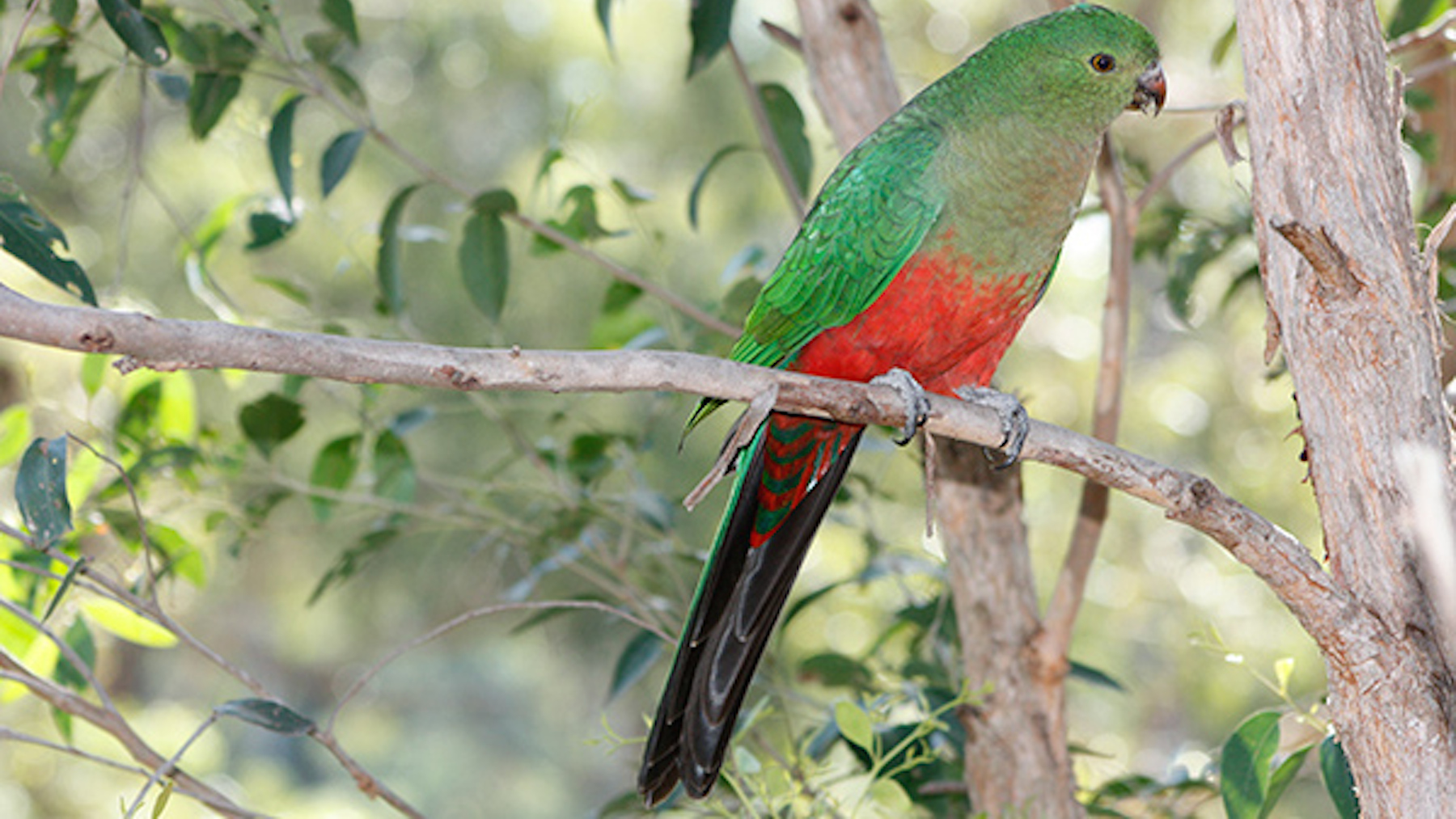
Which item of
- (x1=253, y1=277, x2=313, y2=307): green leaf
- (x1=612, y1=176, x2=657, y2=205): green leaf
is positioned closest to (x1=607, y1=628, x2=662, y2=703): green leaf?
(x1=612, y1=176, x2=657, y2=205): green leaf

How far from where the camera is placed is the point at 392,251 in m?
2.62

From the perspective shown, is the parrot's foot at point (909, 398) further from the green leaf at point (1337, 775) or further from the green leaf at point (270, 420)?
the green leaf at point (270, 420)

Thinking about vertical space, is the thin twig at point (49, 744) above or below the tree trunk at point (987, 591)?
below

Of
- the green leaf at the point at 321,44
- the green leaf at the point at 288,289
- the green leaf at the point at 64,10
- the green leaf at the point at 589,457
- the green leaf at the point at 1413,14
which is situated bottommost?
the green leaf at the point at 589,457

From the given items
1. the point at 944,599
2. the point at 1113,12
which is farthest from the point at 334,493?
the point at 1113,12

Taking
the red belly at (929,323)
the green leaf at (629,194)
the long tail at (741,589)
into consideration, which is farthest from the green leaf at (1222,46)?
the green leaf at (629,194)

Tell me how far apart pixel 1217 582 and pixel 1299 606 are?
4.19 meters

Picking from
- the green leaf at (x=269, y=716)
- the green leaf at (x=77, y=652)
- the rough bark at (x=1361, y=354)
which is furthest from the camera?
the green leaf at (x=77, y=652)

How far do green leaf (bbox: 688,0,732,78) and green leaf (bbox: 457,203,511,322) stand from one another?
1.91ft

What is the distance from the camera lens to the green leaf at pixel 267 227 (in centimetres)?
243

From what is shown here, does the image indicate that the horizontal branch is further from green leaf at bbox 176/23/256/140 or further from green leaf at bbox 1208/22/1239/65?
green leaf at bbox 176/23/256/140

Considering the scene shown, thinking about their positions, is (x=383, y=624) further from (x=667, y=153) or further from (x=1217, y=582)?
(x=1217, y=582)

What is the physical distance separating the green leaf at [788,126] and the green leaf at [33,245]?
1.45 m

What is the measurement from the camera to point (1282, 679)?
1.77 metres
